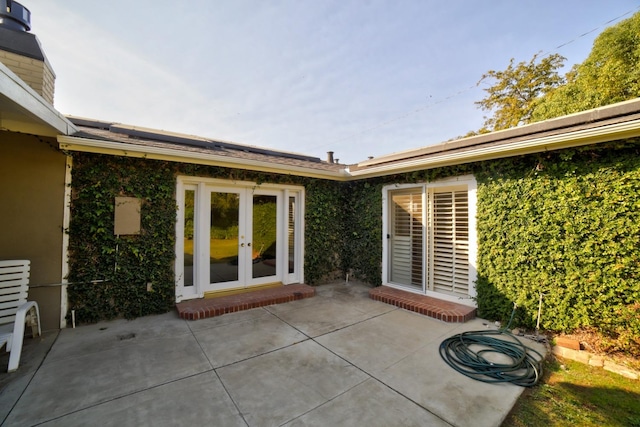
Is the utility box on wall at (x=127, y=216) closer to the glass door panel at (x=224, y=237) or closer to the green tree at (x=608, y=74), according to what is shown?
the glass door panel at (x=224, y=237)

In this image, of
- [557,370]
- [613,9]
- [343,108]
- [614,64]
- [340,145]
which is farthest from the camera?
[340,145]

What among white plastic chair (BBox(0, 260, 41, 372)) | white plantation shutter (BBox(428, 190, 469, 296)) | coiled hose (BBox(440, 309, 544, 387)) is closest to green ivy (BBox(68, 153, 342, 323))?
white plastic chair (BBox(0, 260, 41, 372))

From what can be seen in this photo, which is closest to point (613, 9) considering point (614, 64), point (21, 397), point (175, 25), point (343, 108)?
point (614, 64)

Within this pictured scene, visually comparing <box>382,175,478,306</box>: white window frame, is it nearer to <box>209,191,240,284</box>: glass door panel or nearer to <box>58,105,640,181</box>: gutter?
<box>58,105,640,181</box>: gutter

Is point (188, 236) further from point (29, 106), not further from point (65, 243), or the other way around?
point (29, 106)

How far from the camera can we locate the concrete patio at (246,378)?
2.50 m

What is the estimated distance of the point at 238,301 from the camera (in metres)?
5.50

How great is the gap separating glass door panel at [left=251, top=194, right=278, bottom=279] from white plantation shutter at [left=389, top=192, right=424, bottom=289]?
3.11 metres

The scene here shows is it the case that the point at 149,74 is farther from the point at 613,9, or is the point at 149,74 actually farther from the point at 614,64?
the point at 614,64

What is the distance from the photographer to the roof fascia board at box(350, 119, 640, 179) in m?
3.41

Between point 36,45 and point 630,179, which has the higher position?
point 36,45

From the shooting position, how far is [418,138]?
1385 centimetres

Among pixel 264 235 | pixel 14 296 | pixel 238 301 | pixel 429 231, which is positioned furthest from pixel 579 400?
pixel 14 296

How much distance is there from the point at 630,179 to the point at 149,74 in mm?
9651
